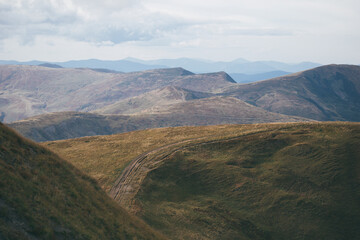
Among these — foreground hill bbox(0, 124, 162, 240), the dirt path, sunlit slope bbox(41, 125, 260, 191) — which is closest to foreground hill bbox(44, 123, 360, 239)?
the dirt path

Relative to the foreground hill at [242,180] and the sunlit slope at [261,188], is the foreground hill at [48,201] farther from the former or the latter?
the sunlit slope at [261,188]

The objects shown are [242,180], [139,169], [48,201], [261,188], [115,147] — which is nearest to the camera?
[48,201]

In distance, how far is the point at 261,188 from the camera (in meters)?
56.2

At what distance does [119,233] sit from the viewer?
82.0 feet

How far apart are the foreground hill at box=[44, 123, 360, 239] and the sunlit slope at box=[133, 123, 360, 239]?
0.57 ft

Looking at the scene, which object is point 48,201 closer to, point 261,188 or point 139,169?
point 139,169

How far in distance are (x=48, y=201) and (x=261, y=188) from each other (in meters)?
43.8

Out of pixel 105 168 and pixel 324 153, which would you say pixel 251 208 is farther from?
pixel 105 168

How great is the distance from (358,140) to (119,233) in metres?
63.3

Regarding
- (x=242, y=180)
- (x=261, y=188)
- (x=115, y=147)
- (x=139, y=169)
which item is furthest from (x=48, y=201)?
(x=115, y=147)

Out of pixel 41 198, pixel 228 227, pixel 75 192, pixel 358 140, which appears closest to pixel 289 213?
pixel 228 227

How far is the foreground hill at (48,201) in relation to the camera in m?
18.4

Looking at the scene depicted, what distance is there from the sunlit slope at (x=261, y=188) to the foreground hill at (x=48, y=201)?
17.1m

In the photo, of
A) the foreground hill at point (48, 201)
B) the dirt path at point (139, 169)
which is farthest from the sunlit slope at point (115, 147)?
the foreground hill at point (48, 201)
